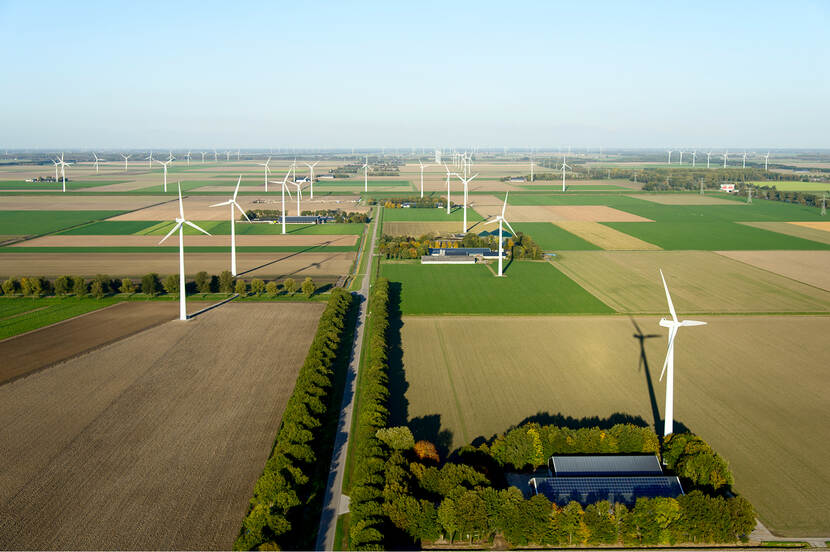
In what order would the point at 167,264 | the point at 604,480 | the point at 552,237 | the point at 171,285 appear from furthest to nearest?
the point at 552,237, the point at 167,264, the point at 171,285, the point at 604,480

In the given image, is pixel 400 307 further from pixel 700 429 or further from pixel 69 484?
pixel 69 484

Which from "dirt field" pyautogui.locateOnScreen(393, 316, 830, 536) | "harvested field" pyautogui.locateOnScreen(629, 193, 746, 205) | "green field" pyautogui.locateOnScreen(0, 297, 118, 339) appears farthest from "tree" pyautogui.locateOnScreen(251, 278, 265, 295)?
"harvested field" pyautogui.locateOnScreen(629, 193, 746, 205)

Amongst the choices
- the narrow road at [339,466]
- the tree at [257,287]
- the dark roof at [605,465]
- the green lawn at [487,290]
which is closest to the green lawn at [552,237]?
the green lawn at [487,290]

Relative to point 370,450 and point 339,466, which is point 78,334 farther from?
point 370,450

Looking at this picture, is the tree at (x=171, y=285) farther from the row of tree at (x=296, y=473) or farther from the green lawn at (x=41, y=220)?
the green lawn at (x=41, y=220)

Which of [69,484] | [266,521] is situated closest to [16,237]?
[69,484]

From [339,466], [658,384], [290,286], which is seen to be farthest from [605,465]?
[290,286]

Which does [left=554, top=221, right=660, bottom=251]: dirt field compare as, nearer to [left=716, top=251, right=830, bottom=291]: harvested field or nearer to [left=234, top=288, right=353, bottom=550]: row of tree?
[left=716, top=251, right=830, bottom=291]: harvested field
